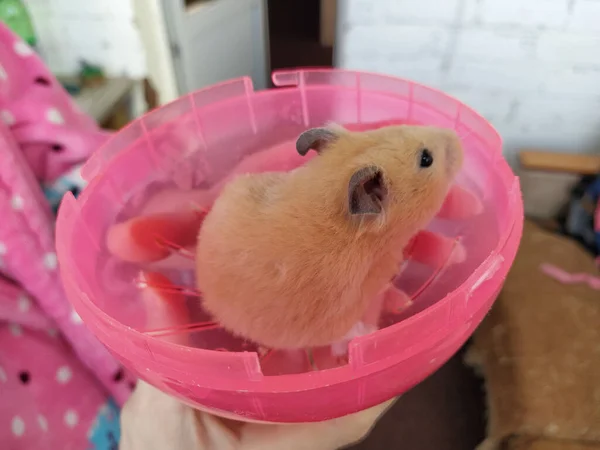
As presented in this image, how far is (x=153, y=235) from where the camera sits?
64cm

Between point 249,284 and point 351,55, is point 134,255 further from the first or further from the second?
point 351,55

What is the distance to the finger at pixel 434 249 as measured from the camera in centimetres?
64

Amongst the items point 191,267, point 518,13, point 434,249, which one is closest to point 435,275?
point 434,249

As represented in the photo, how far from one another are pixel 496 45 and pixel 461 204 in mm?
530

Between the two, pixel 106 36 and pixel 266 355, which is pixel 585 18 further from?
pixel 106 36

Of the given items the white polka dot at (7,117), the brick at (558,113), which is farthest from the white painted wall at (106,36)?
the brick at (558,113)

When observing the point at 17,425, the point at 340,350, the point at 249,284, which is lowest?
the point at 17,425

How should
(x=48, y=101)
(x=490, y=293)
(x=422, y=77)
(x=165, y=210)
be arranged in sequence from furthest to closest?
(x=422, y=77)
(x=48, y=101)
(x=165, y=210)
(x=490, y=293)

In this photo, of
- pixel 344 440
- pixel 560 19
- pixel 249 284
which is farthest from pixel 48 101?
pixel 560 19

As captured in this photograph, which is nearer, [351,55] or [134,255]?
[134,255]

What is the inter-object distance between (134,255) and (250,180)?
17cm

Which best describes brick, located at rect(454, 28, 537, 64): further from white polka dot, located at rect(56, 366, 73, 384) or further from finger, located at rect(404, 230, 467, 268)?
Result: white polka dot, located at rect(56, 366, 73, 384)

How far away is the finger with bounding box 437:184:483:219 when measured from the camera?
0.63 metres

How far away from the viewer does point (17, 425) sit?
654mm
